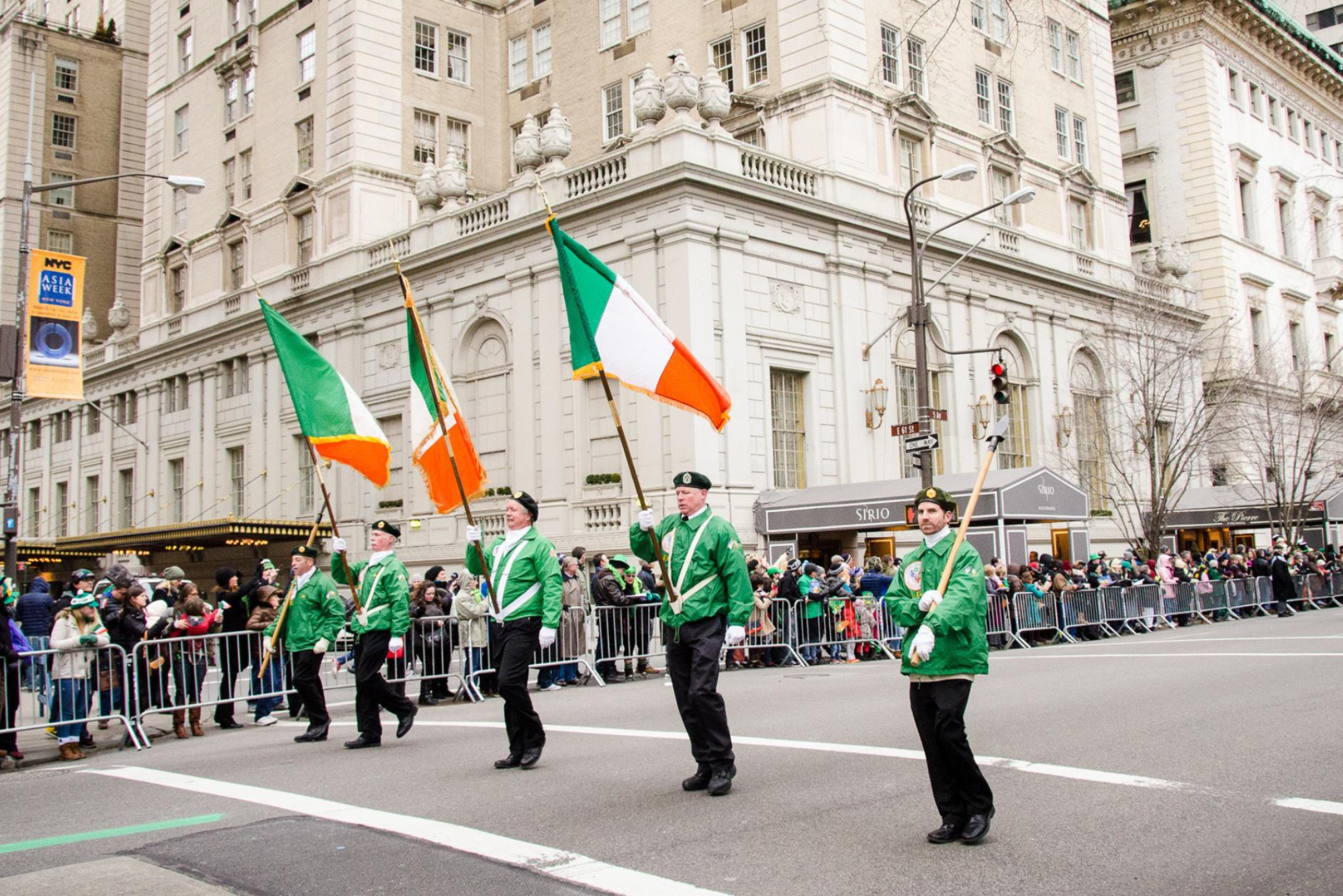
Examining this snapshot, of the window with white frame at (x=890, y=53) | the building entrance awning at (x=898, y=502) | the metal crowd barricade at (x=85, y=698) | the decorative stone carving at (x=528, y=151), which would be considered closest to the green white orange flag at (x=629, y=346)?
the metal crowd barricade at (x=85, y=698)

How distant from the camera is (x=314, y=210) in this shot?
36.6 metres

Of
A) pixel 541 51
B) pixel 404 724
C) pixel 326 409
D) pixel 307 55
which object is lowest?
pixel 404 724

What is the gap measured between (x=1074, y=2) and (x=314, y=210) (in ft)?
78.5

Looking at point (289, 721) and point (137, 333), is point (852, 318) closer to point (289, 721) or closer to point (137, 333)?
point (289, 721)

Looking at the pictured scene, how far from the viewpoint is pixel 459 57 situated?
124ft

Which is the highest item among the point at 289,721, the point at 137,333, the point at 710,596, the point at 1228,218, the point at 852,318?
the point at 1228,218

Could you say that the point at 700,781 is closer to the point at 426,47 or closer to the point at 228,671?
the point at 228,671

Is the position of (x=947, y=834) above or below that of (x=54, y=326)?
below

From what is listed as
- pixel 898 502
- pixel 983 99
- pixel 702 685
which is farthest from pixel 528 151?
pixel 702 685

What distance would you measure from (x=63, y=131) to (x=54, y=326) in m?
42.2

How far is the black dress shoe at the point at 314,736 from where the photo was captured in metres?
10.8

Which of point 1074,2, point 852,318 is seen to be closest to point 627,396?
point 852,318

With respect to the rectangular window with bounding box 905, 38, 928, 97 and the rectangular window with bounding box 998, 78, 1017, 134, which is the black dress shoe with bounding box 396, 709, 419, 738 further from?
the rectangular window with bounding box 998, 78, 1017, 134

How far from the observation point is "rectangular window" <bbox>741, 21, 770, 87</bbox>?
3089 centimetres
